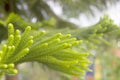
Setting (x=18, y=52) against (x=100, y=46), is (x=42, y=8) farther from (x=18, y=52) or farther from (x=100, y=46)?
(x=18, y=52)

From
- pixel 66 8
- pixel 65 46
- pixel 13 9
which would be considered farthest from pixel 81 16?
pixel 65 46

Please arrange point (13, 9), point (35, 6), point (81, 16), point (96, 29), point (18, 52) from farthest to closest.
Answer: point (81, 16) → point (35, 6) → point (13, 9) → point (96, 29) → point (18, 52)

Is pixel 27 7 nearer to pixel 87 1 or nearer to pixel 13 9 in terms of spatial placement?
pixel 13 9

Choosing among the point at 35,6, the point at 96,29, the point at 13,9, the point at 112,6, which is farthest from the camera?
the point at 112,6

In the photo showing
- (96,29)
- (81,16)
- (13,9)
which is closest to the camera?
(96,29)

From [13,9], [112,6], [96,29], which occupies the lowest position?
[96,29]

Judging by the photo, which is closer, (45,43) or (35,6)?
(45,43)

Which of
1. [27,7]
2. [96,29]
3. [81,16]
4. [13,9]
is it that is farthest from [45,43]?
[81,16]

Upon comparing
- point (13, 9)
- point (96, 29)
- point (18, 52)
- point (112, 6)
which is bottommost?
point (18, 52)

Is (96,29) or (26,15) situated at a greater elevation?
(26,15)
